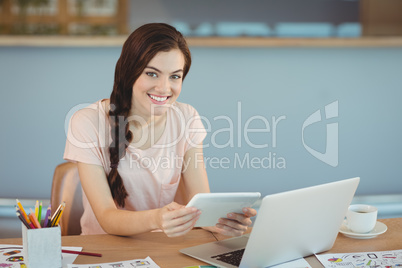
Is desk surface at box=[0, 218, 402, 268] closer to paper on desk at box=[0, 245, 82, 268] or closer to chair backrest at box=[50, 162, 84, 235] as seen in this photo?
paper on desk at box=[0, 245, 82, 268]

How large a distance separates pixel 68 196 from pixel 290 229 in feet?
2.83

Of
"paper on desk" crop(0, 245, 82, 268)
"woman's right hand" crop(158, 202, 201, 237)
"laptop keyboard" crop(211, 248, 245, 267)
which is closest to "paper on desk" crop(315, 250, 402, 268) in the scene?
"laptop keyboard" crop(211, 248, 245, 267)

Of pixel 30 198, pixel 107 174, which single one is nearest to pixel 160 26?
pixel 107 174

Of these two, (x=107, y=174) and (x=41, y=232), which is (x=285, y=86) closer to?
(x=107, y=174)

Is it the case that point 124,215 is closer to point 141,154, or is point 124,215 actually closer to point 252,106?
point 141,154

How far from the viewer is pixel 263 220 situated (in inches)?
48.0

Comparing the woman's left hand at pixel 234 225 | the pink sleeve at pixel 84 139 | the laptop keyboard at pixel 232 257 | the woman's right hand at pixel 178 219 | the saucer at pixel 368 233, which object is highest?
the pink sleeve at pixel 84 139

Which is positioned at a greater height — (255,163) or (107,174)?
(107,174)

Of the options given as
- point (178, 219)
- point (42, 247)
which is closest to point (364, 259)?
point (178, 219)

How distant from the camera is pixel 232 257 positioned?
1367mm

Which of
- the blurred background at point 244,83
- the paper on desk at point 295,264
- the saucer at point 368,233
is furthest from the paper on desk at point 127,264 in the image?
the blurred background at point 244,83

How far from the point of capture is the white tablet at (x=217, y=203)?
1.31 metres

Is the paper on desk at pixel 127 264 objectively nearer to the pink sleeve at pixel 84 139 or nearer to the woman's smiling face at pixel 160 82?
the pink sleeve at pixel 84 139

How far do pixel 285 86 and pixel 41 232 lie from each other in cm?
185
